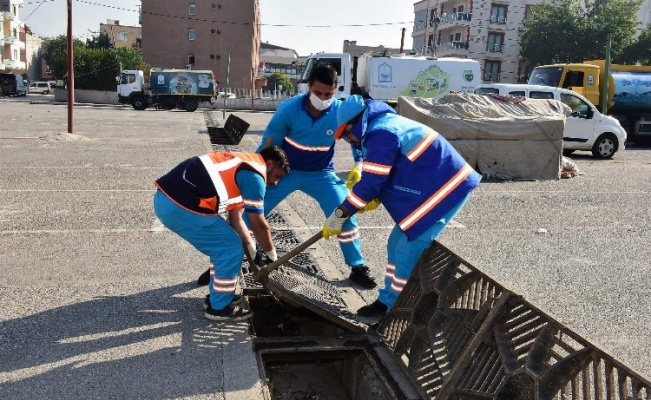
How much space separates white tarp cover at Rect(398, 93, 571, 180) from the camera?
1080 centimetres

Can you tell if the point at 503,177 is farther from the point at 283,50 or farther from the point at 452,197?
the point at 283,50

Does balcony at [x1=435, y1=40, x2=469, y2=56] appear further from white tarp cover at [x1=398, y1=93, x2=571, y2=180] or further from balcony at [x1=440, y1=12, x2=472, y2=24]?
white tarp cover at [x1=398, y1=93, x2=571, y2=180]

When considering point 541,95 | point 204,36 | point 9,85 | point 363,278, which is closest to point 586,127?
point 541,95

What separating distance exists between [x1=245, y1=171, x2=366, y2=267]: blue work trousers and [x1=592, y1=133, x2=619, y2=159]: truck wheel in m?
11.8

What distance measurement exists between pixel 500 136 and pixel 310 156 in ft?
22.7

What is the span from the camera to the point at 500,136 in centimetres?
1089

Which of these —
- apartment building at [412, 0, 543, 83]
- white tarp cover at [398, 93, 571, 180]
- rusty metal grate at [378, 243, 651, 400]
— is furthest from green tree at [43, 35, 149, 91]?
rusty metal grate at [378, 243, 651, 400]

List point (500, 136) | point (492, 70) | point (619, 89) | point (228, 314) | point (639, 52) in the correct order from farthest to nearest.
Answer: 1. point (492, 70)
2. point (639, 52)
3. point (619, 89)
4. point (500, 136)
5. point (228, 314)

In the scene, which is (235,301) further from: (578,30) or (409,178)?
(578,30)

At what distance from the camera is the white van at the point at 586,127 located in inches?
560

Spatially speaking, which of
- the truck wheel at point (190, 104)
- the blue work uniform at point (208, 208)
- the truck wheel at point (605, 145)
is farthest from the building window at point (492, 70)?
the blue work uniform at point (208, 208)

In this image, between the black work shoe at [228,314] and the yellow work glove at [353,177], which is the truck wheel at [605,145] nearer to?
the yellow work glove at [353,177]

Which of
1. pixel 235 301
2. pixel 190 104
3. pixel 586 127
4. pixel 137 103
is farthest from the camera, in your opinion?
pixel 137 103

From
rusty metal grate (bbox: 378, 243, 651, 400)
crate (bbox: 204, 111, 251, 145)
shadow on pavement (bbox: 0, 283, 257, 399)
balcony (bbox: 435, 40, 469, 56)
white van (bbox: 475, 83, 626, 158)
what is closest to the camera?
rusty metal grate (bbox: 378, 243, 651, 400)
